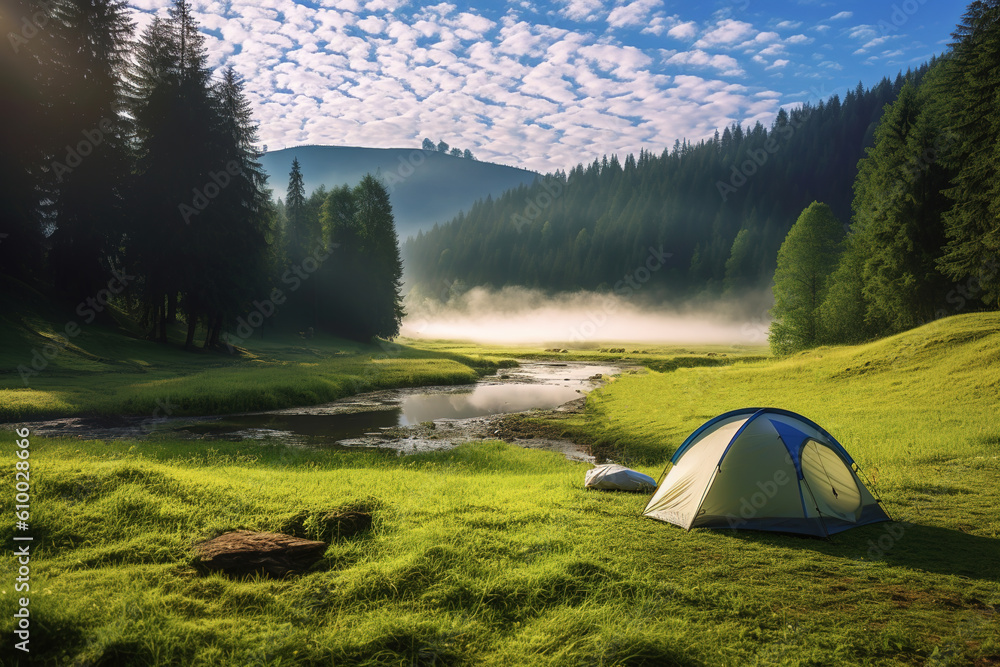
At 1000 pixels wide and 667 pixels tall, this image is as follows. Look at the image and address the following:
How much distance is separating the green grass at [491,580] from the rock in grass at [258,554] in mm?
261

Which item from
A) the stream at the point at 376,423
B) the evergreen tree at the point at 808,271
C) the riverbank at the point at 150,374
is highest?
the evergreen tree at the point at 808,271

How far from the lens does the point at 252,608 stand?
21.3 feet

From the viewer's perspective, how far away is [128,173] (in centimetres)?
4431

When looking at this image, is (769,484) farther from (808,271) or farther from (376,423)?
(808,271)

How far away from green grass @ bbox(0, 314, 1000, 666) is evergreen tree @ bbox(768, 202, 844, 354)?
3878cm

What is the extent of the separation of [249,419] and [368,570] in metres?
24.0

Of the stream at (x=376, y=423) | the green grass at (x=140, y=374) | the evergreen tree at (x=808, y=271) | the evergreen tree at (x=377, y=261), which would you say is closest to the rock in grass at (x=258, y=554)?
the stream at (x=376, y=423)

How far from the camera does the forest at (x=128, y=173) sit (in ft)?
128

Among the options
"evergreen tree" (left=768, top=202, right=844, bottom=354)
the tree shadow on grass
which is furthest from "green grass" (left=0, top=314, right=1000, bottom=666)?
"evergreen tree" (left=768, top=202, right=844, bottom=354)

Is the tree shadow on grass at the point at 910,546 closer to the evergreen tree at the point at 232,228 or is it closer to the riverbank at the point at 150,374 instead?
the riverbank at the point at 150,374

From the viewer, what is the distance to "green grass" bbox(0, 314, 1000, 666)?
5805 millimetres

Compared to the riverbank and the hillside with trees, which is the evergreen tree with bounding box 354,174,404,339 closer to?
the riverbank

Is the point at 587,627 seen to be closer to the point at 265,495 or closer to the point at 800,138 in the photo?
the point at 265,495

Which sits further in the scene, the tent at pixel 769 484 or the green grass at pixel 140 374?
the green grass at pixel 140 374
